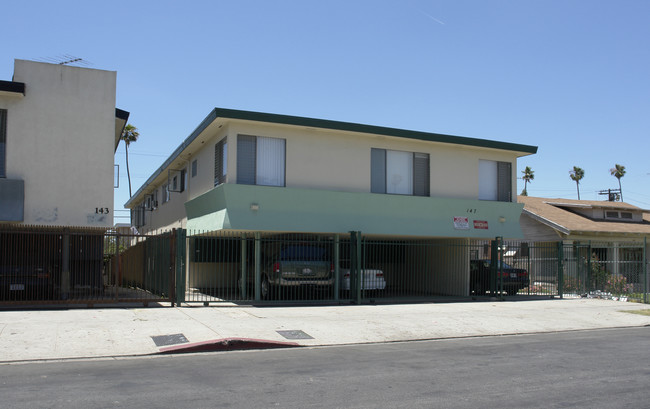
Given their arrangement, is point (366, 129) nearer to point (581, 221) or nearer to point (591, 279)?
point (591, 279)

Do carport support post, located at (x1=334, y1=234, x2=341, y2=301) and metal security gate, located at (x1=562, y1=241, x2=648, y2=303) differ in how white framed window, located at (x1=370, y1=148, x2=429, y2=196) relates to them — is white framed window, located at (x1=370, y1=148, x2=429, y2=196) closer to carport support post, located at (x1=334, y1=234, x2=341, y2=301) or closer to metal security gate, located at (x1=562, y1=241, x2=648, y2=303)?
carport support post, located at (x1=334, y1=234, x2=341, y2=301)

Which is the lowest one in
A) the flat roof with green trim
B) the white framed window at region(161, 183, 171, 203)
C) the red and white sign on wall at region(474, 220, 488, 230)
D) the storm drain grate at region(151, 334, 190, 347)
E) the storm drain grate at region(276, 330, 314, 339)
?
the storm drain grate at region(276, 330, 314, 339)

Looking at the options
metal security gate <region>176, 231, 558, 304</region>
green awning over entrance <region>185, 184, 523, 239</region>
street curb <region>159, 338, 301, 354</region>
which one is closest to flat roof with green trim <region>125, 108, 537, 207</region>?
green awning over entrance <region>185, 184, 523, 239</region>

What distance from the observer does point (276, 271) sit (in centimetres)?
1656

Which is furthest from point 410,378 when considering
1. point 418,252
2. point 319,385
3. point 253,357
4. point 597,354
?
point 418,252

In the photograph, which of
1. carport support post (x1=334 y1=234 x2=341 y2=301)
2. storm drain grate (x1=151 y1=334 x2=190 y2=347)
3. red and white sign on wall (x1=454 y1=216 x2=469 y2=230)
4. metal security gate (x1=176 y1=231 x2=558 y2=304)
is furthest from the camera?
red and white sign on wall (x1=454 y1=216 x2=469 y2=230)

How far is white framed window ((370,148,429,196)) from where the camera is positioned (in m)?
19.0

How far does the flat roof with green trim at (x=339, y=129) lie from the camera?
1639 cm

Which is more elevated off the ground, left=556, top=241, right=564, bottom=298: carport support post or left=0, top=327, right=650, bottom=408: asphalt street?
left=556, top=241, right=564, bottom=298: carport support post

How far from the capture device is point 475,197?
67.6ft

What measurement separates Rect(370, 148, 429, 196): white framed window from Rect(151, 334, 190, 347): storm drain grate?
9434mm

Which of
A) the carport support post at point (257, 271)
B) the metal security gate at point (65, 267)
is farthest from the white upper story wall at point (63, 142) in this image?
the carport support post at point (257, 271)

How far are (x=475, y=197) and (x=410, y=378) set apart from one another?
13.6 m

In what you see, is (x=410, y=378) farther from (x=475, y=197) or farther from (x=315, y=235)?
(x=475, y=197)
